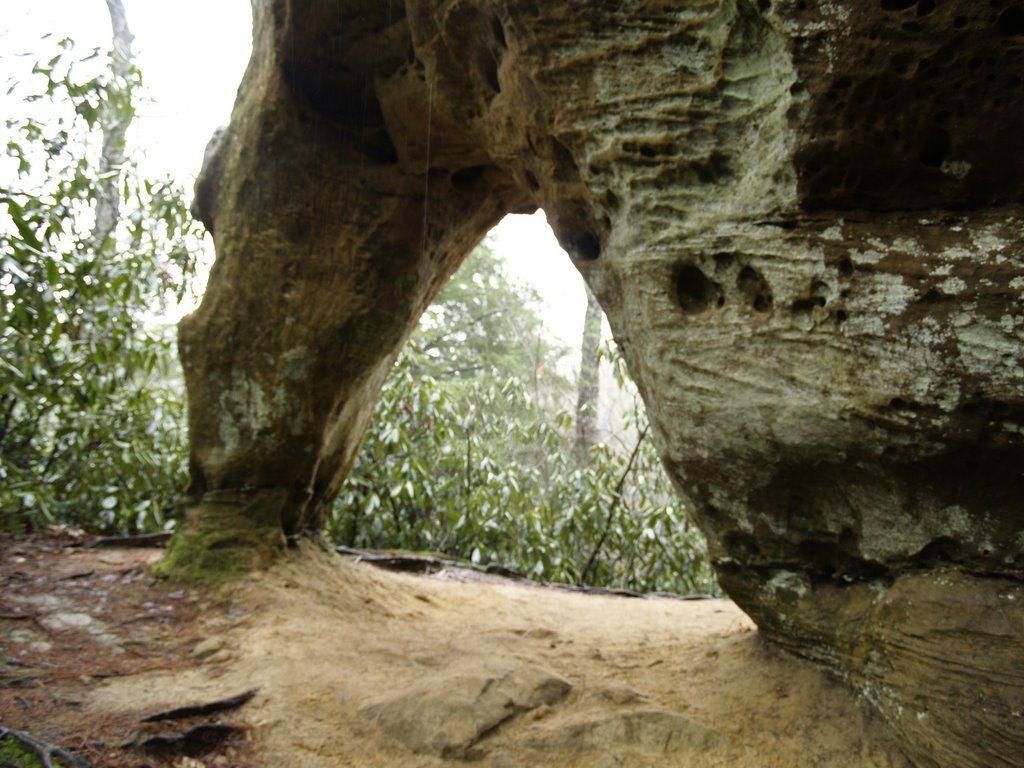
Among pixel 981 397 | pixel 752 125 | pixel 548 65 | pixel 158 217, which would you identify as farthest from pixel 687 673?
pixel 158 217

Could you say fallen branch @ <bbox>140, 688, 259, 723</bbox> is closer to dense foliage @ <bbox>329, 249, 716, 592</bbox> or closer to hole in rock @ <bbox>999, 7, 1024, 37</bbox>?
hole in rock @ <bbox>999, 7, 1024, 37</bbox>

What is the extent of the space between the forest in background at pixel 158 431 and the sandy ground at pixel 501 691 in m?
2.40

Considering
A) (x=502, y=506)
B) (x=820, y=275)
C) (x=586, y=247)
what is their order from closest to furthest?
(x=820, y=275)
(x=586, y=247)
(x=502, y=506)

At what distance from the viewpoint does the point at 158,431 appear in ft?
22.7

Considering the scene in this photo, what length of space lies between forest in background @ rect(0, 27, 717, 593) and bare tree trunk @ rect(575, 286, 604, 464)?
4 cm

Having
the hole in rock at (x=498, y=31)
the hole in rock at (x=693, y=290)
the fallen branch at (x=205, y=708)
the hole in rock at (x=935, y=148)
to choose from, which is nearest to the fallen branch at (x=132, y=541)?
the fallen branch at (x=205, y=708)

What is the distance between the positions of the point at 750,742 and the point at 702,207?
6.50 ft

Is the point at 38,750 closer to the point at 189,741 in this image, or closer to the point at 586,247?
the point at 189,741

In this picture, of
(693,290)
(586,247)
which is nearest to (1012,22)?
(693,290)

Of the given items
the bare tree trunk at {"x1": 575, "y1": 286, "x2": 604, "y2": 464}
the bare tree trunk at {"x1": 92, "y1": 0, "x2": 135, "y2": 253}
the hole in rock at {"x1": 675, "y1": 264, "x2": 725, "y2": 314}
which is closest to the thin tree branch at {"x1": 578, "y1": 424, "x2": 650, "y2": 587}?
the bare tree trunk at {"x1": 575, "y1": 286, "x2": 604, "y2": 464}

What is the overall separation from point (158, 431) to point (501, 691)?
5067mm

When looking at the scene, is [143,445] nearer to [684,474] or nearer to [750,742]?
[684,474]

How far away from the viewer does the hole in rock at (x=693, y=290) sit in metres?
2.97

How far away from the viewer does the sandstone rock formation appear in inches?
89.9
